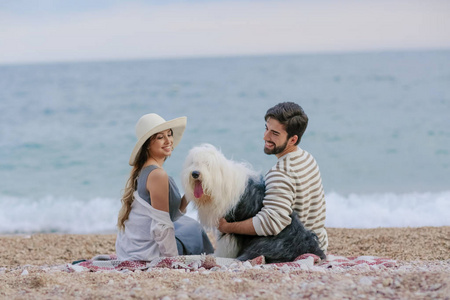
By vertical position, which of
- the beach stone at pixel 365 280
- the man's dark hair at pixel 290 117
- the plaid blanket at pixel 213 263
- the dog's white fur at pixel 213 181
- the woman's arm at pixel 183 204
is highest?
the man's dark hair at pixel 290 117

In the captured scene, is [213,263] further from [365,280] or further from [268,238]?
[365,280]

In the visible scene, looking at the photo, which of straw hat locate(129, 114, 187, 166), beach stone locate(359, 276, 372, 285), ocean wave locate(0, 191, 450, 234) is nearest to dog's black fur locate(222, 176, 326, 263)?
straw hat locate(129, 114, 187, 166)

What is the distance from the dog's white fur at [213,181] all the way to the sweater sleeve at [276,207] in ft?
0.72

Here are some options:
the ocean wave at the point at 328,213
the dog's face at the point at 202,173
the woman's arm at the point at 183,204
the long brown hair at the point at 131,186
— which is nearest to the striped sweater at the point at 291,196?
the dog's face at the point at 202,173

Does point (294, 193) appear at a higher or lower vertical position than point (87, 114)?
lower

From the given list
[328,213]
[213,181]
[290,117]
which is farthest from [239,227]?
[328,213]

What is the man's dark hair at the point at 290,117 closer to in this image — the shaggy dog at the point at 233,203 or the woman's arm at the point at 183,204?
the shaggy dog at the point at 233,203

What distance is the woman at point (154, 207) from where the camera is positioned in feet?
15.7

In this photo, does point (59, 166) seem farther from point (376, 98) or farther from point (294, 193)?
point (376, 98)

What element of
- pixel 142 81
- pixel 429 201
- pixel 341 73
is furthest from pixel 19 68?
pixel 429 201

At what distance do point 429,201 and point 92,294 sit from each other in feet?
26.5

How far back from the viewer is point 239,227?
15.1 feet

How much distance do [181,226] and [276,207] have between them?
106 cm

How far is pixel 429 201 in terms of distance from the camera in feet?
33.5
